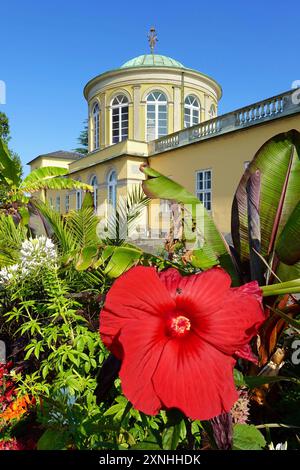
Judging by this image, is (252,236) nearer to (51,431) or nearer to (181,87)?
(51,431)

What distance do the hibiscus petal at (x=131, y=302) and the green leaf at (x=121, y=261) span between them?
5.00 feet

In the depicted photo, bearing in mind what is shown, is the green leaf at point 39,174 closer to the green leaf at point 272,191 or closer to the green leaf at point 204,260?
the green leaf at point 204,260

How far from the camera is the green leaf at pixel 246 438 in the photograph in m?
0.93

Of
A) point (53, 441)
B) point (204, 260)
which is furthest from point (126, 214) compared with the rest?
point (53, 441)

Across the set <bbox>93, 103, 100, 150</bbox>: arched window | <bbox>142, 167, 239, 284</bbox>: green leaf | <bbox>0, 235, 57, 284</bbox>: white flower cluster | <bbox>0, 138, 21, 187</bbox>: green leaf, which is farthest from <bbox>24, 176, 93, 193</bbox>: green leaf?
<bbox>93, 103, 100, 150</bbox>: arched window

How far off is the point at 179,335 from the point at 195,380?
0.27 ft

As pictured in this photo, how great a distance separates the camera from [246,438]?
962 mm

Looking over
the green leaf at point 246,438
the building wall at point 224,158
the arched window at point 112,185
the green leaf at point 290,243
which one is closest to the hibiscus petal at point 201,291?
the green leaf at point 246,438

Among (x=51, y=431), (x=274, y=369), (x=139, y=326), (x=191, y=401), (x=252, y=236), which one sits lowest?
(x=51, y=431)

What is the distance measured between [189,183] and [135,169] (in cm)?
400

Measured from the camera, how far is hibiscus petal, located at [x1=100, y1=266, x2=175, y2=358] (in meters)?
0.64

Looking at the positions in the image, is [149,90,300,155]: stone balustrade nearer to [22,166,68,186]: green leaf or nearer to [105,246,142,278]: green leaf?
[22,166,68,186]: green leaf
